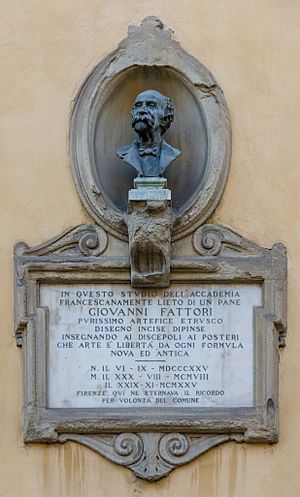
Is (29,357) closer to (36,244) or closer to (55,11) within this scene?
(36,244)

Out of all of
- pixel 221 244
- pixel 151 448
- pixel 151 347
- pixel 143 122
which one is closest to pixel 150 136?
pixel 143 122

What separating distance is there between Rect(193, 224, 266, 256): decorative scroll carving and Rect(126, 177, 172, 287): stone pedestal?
0.26 m

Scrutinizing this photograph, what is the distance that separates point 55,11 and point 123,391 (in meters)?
2.27

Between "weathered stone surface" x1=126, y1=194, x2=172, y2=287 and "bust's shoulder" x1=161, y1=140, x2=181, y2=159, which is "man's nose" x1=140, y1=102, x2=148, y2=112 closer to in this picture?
"bust's shoulder" x1=161, y1=140, x2=181, y2=159

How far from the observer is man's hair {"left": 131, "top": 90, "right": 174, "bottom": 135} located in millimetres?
14297

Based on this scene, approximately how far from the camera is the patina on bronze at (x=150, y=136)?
14.2 meters

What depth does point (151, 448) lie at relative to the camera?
1416 cm

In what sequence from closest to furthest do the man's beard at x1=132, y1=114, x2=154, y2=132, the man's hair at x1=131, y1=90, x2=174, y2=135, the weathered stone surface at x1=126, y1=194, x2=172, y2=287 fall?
the weathered stone surface at x1=126, y1=194, x2=172, y2=287 < the man's beard at x1=132, y1=114, x2=154, y2=132 < the man's hair at x1=131, y1=90, x2=174, y2=135

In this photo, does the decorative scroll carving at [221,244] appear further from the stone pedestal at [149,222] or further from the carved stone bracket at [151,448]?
the carved stone bracket at [151,448]

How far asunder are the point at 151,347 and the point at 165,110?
1.36 meters

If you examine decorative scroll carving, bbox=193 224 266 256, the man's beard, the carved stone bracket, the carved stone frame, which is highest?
the man's beard

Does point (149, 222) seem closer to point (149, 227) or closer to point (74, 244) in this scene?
point (149, 227)

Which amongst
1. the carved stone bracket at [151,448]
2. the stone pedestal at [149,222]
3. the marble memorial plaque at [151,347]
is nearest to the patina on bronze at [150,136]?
the stone pedestal at [149,222]

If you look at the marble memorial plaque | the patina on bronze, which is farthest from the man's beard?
the marble memorial plaque
